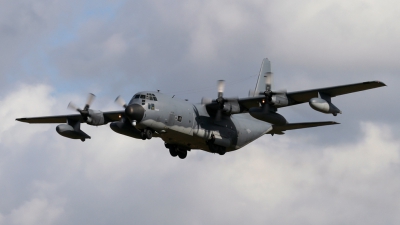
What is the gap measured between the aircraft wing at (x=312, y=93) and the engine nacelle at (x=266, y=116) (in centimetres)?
109

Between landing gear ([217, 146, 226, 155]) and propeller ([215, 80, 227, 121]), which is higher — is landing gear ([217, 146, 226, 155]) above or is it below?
below

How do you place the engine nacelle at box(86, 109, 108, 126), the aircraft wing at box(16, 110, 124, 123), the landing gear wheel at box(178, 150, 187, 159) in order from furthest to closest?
1. the aircraft wing at box(16, 110, 124, 123)
2. the engine nacelle at box(86, 109, 108, 126)
3. the landing gear wheel at box(178, 150, 187, 159)

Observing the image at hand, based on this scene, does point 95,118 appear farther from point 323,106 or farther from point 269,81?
point 323,106

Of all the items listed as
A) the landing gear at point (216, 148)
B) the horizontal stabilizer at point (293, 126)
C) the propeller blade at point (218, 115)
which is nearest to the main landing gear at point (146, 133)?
the landing gear at point (216, 148)

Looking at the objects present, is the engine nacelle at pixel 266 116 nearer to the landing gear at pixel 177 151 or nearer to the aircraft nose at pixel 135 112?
the landing gear at pixel 177 151

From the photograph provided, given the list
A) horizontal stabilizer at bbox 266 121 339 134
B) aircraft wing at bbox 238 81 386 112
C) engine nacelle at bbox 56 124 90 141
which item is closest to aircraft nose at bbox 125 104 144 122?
aircraft wing at bbox 238 81 386 112

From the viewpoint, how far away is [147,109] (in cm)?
4006

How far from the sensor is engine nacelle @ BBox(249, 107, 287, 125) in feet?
134

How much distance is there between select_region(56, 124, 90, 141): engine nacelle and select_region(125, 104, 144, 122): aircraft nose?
298 inches

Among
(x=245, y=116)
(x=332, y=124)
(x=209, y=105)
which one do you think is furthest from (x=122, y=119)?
(x=332, y=124)

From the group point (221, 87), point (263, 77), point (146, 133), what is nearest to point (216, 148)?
point (221, 87)

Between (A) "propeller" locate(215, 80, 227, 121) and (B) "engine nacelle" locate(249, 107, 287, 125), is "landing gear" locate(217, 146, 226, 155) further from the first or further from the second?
(B) "engine nacelle" locate(249, 107, 287, 125)

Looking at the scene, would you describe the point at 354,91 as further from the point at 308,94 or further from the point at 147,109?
the point at 147,109

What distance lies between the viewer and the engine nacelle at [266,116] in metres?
40.8
